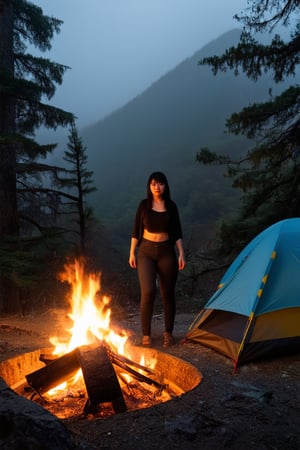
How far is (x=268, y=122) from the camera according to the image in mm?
9078

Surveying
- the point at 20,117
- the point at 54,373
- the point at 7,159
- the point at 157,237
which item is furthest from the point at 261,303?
the point at 20,117

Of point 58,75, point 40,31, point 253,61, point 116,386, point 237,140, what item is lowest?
point 116,386

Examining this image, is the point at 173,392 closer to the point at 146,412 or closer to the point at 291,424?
the point at 146,412

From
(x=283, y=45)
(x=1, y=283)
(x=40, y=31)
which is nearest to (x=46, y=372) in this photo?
(x=1, y=283)

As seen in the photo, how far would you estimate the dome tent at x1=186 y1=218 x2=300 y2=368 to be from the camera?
183 inches

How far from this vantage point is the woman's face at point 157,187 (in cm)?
500

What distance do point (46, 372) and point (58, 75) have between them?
327 inches

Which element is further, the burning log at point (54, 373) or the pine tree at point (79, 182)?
→ the pine tree at point (79, 182)

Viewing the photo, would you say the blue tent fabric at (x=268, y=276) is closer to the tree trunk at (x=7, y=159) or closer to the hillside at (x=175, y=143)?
the tree trunk at (x=7, y=159)

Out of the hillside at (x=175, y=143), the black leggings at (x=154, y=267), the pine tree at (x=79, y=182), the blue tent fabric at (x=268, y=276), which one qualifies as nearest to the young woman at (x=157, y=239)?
the black leggings at (x=154, y=267)

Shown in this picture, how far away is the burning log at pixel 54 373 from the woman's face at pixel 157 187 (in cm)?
215

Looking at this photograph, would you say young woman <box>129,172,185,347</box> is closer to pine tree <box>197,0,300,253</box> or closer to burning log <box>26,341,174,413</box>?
burning log <box>26,341,174,413</box>

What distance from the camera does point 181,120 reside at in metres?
58.3

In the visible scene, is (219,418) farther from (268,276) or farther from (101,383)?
(268,276)
